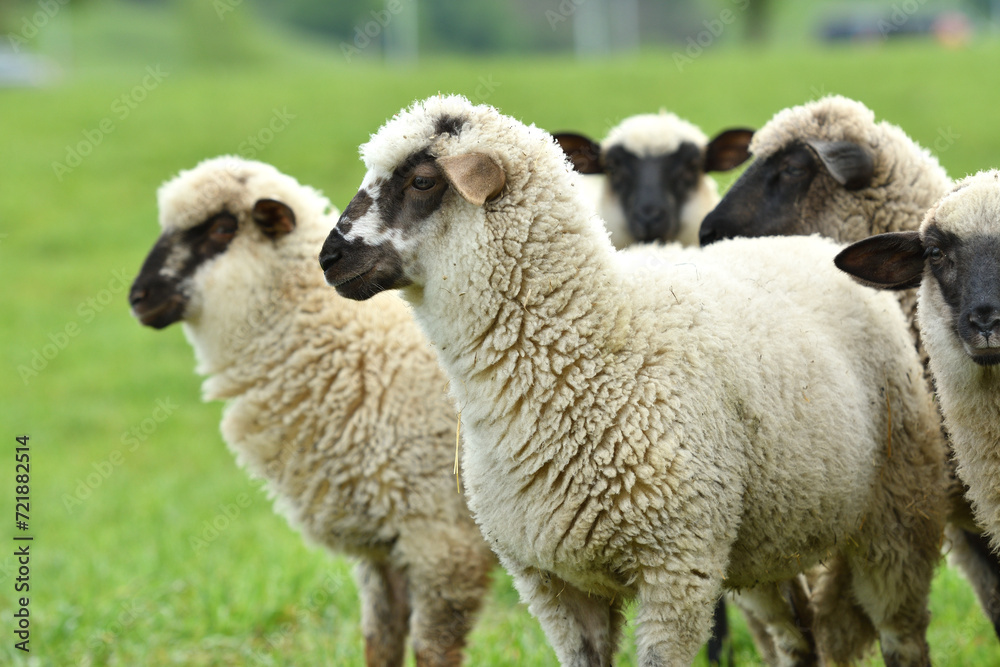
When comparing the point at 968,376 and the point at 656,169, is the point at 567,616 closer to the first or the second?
the point at 968,376

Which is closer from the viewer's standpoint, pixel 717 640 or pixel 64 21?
pixel 717 640

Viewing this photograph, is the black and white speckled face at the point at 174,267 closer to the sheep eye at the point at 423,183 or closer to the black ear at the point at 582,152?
the sheep eye at the point at 423,183

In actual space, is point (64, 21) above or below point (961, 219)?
above

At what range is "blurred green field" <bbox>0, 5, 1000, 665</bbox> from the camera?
5121mm

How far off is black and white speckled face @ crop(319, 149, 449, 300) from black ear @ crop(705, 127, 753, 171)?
115 inches

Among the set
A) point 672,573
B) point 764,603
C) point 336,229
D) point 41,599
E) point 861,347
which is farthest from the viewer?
point 41,599

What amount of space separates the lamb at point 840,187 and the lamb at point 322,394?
1.41 m

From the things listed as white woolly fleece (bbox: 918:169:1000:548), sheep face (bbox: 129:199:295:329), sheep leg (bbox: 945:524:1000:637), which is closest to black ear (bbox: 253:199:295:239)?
sheep face (bbox: 129:199:295:329)

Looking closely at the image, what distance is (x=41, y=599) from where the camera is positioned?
5.83m

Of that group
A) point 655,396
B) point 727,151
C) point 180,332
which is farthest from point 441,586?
point 180,332

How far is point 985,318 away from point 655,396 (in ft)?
3.05

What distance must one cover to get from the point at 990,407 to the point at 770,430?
0.71 meters

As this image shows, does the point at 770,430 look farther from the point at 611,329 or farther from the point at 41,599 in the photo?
the point at 41,599

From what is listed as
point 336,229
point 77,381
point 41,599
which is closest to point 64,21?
point 77,381
